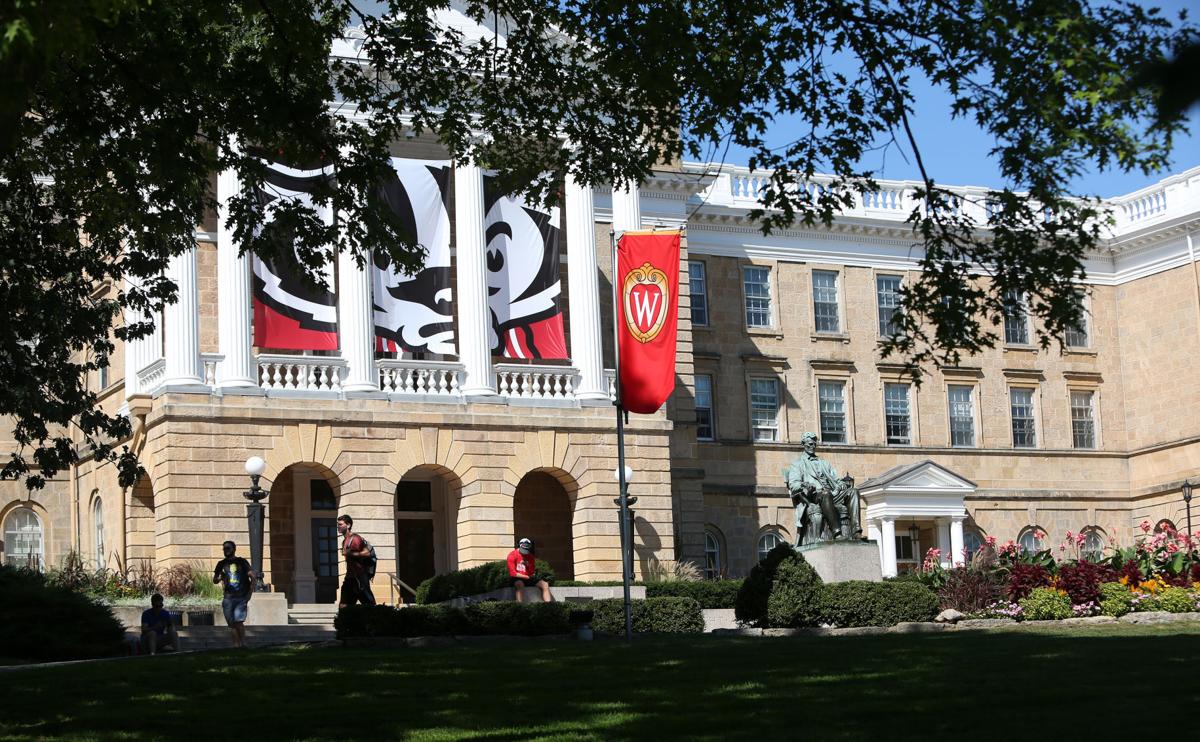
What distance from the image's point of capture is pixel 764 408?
163ft

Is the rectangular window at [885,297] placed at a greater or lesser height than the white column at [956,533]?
greater

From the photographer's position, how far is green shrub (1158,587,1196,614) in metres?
26.1

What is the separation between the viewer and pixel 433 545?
140ft

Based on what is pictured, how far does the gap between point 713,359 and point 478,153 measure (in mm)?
29859

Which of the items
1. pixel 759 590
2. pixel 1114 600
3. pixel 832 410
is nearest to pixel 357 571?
pixel 759 590

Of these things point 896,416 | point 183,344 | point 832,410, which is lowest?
point 896,416

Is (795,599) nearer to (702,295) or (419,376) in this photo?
(419,376)

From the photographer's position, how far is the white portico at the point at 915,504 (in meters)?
49.1

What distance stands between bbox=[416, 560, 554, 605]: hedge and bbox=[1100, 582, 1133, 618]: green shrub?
415 inches

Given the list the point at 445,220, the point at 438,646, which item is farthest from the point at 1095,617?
the point at 445,220

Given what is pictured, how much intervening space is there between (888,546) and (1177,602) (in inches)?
911

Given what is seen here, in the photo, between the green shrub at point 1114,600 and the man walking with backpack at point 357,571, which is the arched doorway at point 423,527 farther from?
the green shrub at point 1114,600

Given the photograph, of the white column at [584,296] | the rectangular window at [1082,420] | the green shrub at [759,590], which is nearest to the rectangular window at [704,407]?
the white column at [584,296]

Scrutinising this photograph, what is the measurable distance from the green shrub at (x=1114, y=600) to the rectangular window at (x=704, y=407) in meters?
22.9
